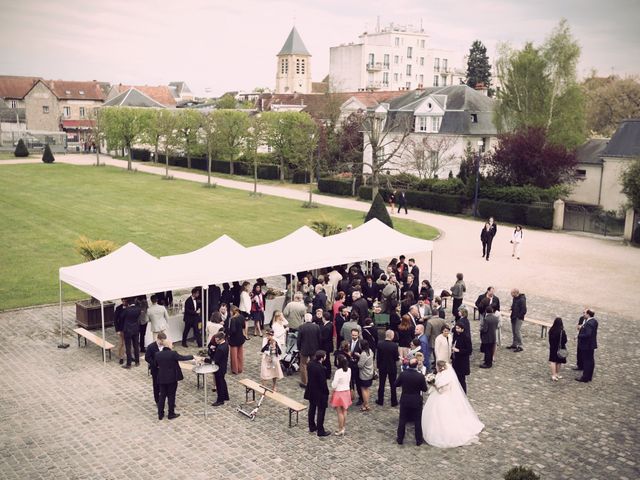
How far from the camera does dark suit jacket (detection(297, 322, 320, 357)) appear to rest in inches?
518

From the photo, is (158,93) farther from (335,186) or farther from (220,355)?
(220,355)

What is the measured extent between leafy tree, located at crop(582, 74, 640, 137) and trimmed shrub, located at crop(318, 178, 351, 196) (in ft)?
110

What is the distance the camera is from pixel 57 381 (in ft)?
45.3

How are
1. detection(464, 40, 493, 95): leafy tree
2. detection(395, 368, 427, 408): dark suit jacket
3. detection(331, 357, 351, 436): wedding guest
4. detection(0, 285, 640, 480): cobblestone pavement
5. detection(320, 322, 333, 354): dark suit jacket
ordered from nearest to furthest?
1. detection(0, 285, 640, 480): cobblestone pavement
2. detection(395, 368, 427, 408): dark suit jacket
3. detection(331, 357, 351, 436): wedding guest
4. detection(320, 322, 333, 354): dark suit jacket
5. detection(464, 40, 493, 95): leafy tree

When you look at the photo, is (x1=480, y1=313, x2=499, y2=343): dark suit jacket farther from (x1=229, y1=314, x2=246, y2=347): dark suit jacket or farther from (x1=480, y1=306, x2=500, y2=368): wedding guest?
(x1=229, y1=314, x2=246, y2=347): dark suit jacket

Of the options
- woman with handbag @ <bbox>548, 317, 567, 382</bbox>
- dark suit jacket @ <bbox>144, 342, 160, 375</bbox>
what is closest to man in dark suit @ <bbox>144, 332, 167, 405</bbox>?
dark suit jacket @ <bbox>144, 342, 160, 375</bbox>

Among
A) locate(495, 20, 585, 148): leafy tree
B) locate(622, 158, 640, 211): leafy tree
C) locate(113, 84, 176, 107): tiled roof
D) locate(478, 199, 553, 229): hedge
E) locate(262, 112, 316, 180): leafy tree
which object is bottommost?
locate(478, 199, 553, 229): hedge

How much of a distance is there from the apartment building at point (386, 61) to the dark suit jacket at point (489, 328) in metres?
93.9

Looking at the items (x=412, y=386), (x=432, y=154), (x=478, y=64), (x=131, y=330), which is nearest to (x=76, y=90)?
(x=478, y=64)

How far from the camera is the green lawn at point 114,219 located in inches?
958

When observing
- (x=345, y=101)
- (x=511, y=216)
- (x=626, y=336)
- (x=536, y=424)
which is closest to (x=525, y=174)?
(x=511, y=216)

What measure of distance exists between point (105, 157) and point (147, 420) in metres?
73.1

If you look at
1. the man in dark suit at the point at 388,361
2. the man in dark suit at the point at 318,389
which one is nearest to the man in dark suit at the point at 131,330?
the man in dark suit at the point at 318,389

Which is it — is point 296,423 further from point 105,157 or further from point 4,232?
point 105,157
